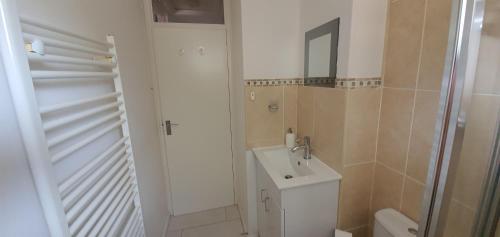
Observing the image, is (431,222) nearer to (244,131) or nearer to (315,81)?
(315,81)

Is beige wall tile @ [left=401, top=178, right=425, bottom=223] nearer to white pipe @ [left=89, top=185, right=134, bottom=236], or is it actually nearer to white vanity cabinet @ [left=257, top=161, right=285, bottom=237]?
white vanity cabinet @ [left=257, top=161, right=285, bottom=237]

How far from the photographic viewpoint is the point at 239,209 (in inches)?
94.0

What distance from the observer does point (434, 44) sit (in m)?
0.92

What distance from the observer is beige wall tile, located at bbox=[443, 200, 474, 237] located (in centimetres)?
57

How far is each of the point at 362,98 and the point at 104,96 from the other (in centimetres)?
131

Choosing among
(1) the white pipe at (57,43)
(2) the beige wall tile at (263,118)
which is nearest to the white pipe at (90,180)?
(1) the white pipe at (57,43)

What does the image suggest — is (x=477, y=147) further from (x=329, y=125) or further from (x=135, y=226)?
(x=135, y=226)

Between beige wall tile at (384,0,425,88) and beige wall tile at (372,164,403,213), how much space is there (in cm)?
51

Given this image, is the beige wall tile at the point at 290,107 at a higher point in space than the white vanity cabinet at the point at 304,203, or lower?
higher

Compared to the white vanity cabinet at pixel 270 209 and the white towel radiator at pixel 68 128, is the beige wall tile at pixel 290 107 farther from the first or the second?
the white towel radiator at pixel 68 128

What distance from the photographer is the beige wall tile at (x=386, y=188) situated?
117 cm

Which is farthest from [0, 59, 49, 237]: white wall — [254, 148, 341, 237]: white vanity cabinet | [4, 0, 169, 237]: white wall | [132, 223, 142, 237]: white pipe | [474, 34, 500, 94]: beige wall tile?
[474, 34, 500, 94]: beige wall tile

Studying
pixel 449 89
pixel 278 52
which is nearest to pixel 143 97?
pixel 278 52

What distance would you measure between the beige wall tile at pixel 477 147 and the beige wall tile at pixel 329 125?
0.68 m
